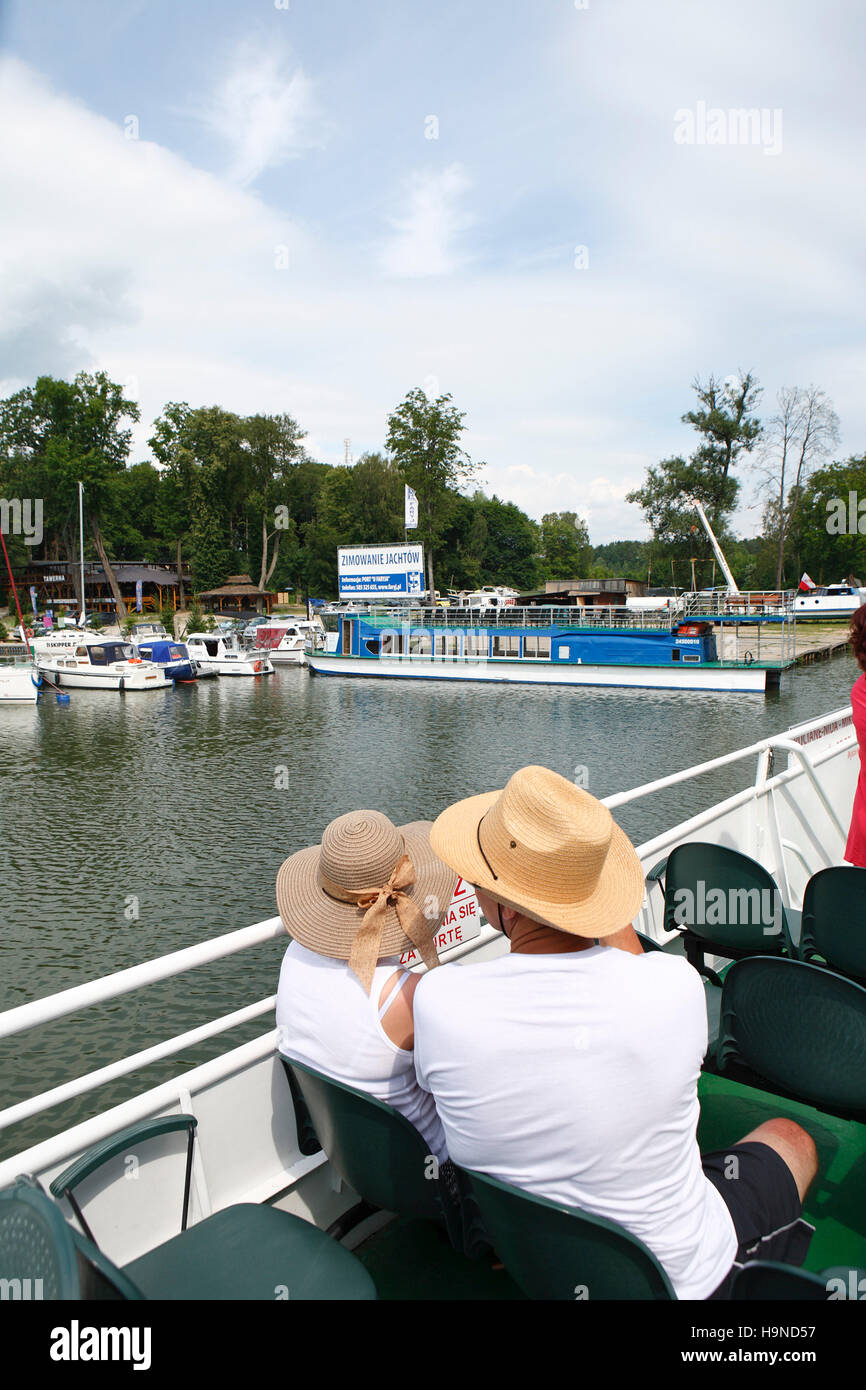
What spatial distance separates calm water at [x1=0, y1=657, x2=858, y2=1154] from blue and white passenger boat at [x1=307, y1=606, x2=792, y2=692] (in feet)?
5.10

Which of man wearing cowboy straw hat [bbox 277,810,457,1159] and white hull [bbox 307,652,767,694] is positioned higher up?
man wearing cowboy straw hat [bbox 277,810,457,1159]

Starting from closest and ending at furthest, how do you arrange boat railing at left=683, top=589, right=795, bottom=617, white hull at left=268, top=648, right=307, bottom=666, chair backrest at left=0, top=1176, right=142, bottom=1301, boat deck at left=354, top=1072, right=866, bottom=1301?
chair backrest at left=0, top=1176, right=142, bottom=1301 < boat deck at left=354, top=1072, right=866, bottom=1301 < boat railing at left=683, top=589, right=795, bottom=617 < white hull at left=268, top=648, right=307, bottom=666

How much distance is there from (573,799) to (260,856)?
36.4 ft

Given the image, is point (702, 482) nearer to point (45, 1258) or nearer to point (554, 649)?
point (554, 649)

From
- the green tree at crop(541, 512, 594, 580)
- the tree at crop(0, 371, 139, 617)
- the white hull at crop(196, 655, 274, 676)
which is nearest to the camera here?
the white hull at crop(196, 655, 274, 676)

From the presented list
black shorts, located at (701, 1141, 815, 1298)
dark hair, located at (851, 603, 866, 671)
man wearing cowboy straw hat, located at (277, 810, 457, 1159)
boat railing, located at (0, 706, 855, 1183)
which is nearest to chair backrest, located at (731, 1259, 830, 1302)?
black shorts, located at (701, 1141, 815, 1298)

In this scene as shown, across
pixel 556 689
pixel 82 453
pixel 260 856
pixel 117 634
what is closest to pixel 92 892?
pixel 260 856

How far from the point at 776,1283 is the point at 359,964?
3.51ft

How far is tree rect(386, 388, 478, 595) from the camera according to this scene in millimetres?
55719

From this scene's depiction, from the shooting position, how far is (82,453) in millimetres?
61469

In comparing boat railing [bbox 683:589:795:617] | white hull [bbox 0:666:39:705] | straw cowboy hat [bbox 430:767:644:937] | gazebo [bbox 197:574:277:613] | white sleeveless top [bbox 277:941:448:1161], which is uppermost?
gazebo [bbox 197:574:277:613]

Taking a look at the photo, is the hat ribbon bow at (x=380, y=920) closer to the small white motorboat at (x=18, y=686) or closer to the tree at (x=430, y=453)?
the small white motorboat at (x=18, y=686)

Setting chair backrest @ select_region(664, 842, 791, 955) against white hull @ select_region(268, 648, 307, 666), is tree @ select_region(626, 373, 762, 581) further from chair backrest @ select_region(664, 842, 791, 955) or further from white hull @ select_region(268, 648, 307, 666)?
chair backrest @ select_region(664, 842, 791, 955)

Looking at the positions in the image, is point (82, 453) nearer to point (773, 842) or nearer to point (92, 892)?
point (92, 892)
